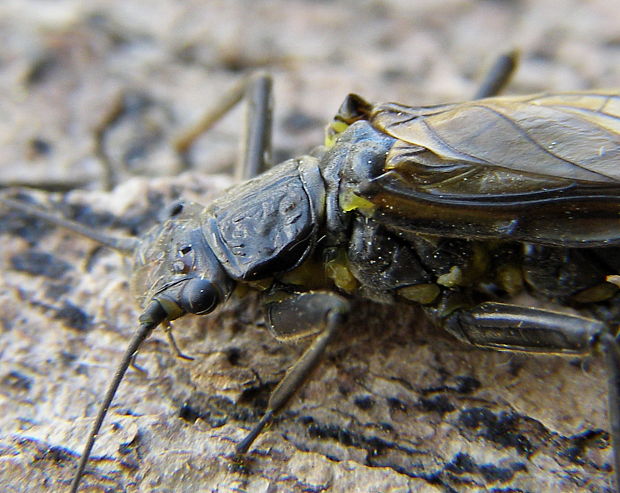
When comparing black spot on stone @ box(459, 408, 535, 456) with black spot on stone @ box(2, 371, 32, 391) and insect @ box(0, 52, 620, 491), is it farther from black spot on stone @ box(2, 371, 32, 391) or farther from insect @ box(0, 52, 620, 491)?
black spot on stone @ box(2, 371, 32, 391)

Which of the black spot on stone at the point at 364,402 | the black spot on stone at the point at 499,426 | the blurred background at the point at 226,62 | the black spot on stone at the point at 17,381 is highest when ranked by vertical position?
the blurred background at the point at 226,62

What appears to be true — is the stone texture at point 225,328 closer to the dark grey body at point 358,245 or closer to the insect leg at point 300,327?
the insect leg at point 300,327

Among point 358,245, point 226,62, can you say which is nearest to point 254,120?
point 358,245

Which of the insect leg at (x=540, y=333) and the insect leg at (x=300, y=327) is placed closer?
the insect leg at (x=540, y=333)

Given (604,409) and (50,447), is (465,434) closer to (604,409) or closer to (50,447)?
(604,409)

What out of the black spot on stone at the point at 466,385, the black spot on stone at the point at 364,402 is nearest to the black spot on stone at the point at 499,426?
the black spot on stone at the point at 466,385

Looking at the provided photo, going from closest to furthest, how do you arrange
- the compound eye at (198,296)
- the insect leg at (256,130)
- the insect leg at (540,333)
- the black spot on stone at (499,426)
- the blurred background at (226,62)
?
the insect leg at (540,333) → the black spot on stone at (499,426) → the compound eye at (198,296) → the insect leg at (256,130) → the blurred background at (226,62)

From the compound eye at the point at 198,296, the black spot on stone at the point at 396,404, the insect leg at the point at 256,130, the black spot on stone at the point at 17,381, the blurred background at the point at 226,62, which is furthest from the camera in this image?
the blurred background at the point at 226,62
